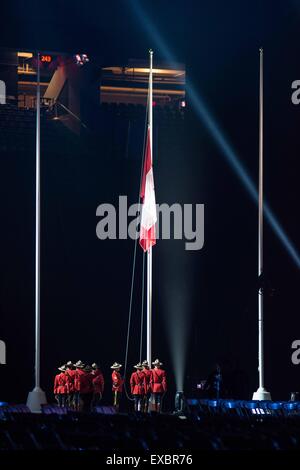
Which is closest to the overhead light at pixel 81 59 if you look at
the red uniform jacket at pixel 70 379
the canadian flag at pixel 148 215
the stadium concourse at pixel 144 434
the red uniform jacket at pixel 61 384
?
the canadian flag at pixel 148 215

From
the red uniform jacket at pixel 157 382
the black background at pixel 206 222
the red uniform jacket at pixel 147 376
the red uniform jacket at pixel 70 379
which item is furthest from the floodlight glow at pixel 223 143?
the red uniform jacket at pixel 70 379

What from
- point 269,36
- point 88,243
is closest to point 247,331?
point 88,243

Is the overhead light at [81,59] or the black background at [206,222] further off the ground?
the overhead light at [81,59]

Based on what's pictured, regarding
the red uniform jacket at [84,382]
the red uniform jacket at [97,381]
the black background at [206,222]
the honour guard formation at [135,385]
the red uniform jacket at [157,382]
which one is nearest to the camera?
the red uniform jacket at [84,382]

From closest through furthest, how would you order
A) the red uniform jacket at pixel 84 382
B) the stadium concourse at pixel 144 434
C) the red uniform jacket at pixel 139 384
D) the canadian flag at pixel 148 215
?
the stadium concourse at pixel 144 434
the red uniform jacket at pixel 84 382
the red uniform jacket at pixel 139 384
the canadian flag at pixel 148 215

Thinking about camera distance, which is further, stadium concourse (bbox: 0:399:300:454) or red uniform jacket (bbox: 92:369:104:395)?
red uniform jacket (bbox: 92:369:104:395)

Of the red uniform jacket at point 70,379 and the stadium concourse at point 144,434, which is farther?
the red uniform jacket at point 70,379

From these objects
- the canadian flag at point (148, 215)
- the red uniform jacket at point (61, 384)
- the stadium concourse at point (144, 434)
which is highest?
the canadian flag at point (148, 215)

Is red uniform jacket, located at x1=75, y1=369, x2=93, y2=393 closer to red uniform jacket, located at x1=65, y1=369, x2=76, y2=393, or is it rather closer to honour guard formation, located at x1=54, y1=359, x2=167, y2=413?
honour guard formation, located at x1=54, y1=359, x2=167, y2=413

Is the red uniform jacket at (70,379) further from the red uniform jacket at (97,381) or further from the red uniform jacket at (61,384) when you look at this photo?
the red uniform jacket at (97,381)

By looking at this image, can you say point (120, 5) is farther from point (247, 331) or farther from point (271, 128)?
point (247, 331)

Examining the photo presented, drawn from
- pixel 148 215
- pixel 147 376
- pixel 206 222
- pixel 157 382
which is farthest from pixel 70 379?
pixel 206 222

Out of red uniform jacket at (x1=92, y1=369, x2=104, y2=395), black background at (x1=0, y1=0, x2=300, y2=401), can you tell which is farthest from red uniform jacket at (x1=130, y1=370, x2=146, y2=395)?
black background at (x1=0, y1=0, x2=300, y2=401)

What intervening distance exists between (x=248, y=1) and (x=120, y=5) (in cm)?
429
